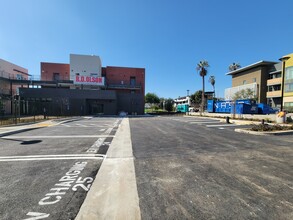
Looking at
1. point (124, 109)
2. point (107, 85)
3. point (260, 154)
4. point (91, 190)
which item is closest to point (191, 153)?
point (260, 154)

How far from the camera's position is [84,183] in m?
3.38

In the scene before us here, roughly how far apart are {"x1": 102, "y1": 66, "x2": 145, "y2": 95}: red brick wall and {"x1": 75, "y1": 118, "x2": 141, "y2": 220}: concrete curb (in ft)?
124

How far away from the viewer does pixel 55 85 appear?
3650 centimetres

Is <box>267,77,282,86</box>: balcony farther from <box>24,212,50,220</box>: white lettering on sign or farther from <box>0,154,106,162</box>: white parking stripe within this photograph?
<box>24,212,50,220</box>: white lettering on sign

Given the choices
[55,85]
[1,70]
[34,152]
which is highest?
[1,70]

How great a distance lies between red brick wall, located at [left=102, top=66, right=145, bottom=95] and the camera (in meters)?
41.0

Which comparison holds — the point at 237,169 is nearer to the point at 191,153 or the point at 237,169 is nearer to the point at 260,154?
the point at 191,153

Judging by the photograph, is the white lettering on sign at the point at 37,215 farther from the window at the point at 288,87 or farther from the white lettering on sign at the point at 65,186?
the window at the point at 288,87

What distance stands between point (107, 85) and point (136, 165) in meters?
37.1

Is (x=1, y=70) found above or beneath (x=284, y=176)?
above

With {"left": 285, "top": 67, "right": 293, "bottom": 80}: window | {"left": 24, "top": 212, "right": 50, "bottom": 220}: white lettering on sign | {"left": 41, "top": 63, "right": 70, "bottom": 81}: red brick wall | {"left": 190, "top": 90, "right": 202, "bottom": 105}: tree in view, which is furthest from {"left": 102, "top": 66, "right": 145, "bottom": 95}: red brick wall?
{"left": 24, "top": 212, "right": 50, "bottom": 220}: white lettering on sign

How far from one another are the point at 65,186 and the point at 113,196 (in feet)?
3.76

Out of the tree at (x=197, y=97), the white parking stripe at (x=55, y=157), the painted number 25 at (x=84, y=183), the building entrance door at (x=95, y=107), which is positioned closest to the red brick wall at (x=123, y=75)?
the building entrance door at (x=95, y=107)

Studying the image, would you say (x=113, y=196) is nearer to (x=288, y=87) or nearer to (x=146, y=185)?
(x=146, y=185)
